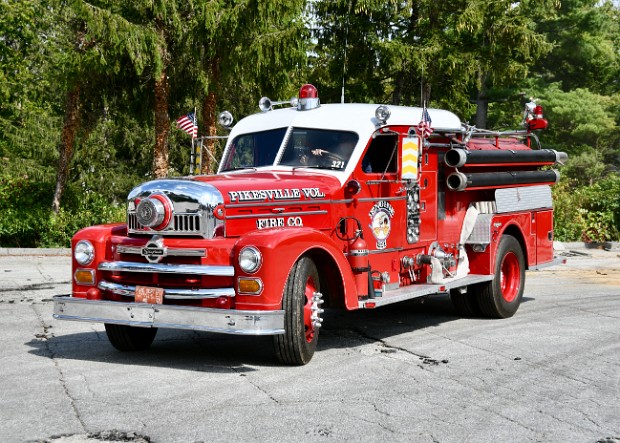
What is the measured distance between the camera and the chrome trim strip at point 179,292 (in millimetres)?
6922

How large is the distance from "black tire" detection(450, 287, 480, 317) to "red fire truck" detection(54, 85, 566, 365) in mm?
15

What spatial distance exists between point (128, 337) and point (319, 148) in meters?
2.61

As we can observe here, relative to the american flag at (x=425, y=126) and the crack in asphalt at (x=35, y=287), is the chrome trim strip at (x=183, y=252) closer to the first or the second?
the american flag at (x=425, y=126)

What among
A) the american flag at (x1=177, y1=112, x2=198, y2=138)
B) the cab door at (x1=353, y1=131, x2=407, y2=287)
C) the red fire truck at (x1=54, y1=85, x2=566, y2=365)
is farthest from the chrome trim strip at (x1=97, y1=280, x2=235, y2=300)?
the american flag at (x1=177, y1=112, x2=198, y2=138)

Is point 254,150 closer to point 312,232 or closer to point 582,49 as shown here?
point 312,232

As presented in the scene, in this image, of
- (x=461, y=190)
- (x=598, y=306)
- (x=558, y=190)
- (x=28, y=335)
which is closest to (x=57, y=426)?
(x=28, y=335)

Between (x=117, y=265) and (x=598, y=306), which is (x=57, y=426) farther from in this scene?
(x=598, y=306)

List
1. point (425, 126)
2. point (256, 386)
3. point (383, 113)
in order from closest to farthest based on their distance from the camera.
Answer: point (256, 386) → point (383, 113) → point (425, 126)

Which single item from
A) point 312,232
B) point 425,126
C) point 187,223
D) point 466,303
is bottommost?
point 466,303

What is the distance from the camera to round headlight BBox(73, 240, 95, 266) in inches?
300

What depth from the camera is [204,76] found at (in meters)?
20.1

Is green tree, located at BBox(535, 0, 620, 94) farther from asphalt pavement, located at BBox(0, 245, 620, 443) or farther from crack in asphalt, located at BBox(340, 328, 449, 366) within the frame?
crack in asphalt, located at BBox(340, 328, 449, 366)

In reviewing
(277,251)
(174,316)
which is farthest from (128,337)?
(277,251)

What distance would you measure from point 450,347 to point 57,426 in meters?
4.19
